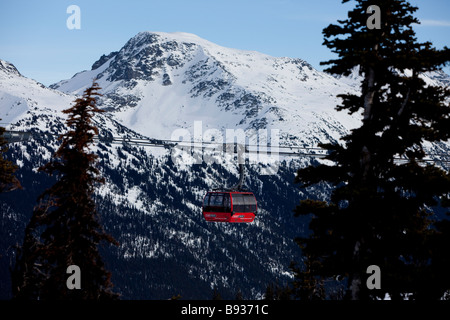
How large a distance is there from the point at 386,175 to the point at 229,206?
26.7 meters

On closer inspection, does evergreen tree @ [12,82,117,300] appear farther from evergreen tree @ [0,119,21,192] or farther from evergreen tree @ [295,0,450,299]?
evergreen tree @ [295,0,450,299]

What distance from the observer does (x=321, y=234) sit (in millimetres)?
20938

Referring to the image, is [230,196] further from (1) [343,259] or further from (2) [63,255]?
(1) [343,259]

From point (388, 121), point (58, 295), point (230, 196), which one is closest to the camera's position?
point (388, 121)

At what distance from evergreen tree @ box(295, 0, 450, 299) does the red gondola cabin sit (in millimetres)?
25607

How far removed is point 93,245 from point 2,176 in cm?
1021

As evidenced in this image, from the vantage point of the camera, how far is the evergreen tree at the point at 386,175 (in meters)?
19.2

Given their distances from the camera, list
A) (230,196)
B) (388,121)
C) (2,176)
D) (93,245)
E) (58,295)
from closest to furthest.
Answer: (388,121) < (58,295) < (93,245) < (2,176) < (230,196)

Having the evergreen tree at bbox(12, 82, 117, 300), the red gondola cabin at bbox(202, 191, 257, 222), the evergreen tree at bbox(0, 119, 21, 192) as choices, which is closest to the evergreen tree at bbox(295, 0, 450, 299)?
the evergreen tree at bbox(12, 82, 117, 300)

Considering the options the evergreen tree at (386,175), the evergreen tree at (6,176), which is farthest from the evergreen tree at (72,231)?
the evergreen tree at (386,175)

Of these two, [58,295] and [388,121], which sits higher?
[388,121]

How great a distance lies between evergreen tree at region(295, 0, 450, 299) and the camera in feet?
63.1
